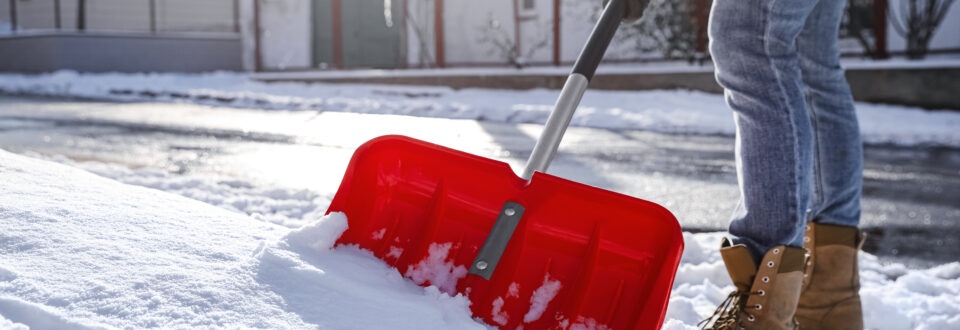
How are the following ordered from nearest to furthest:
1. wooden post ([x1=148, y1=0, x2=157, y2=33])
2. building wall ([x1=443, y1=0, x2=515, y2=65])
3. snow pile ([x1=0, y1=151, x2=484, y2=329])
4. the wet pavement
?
snow pile ([x1=0, y1=151, x2=484, y2=329]), the wet pavement, building wall ([x1=443, y1=0, x2=515, y2=65]), wooden post ([x1=148, y1=0, x2=157, y2=33])

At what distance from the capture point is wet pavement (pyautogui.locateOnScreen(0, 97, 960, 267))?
10.8 ft

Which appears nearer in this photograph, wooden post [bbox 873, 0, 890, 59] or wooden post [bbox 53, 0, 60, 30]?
wooden post [bbox 873, 0, 890, 59]

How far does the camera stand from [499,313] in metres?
1.48

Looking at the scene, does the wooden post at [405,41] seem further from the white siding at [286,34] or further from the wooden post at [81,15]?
the wooden post at [81,15]

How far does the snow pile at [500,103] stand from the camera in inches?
275

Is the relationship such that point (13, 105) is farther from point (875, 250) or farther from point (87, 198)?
point (875, 250)

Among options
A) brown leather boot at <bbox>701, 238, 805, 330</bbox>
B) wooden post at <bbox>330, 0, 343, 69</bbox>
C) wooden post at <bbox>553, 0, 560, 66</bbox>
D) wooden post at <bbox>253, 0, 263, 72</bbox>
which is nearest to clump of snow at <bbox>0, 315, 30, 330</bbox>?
brown leather boot at <bbox>701, 238, 805, 330</bbox>

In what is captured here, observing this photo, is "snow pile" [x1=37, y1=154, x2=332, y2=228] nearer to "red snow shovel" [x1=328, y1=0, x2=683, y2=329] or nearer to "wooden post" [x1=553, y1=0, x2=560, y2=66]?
"red snow shovel" [x1=328, y1=0, x2=683, y2=329]

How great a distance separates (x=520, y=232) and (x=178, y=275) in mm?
627

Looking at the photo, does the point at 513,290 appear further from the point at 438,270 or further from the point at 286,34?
the point at 286,34

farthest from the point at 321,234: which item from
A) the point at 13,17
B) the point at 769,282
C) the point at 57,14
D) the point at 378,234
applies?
the point at 13,17

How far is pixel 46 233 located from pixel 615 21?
1206 millimetres

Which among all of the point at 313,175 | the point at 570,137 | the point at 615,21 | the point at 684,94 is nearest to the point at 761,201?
the point at 615,21

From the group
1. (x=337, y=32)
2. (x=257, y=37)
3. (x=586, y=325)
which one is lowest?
(x=257, y=37)
